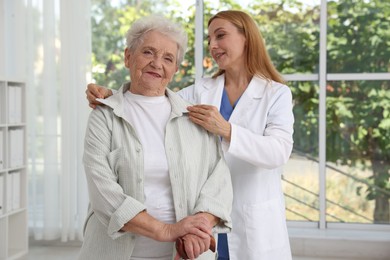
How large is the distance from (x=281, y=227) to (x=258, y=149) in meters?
0.39

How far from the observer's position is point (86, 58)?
4.98m

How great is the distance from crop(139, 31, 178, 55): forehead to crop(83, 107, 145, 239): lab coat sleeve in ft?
0.80

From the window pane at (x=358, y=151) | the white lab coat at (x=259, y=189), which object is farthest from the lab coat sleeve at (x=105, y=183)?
the window pane at (x=358, y=151)

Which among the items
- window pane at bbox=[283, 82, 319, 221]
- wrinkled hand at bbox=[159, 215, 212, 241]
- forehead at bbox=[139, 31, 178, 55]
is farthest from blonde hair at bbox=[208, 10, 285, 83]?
window pane at bbox=[283, 82, 319, 221]

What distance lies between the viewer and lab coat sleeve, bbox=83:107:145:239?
1576 millimetres

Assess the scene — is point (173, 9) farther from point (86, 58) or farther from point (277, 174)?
point (277, 174)

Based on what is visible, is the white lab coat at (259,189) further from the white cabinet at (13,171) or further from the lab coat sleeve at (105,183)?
the white cabinet at (13,171)

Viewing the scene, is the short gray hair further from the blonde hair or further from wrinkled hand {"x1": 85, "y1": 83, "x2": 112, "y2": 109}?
the blonde hair

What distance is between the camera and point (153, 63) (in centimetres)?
174

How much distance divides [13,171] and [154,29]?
10.2 feet

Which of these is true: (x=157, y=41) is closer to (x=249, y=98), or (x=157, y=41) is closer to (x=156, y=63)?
(x=156, y=63)

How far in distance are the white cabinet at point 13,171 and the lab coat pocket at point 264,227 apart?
8.40ft

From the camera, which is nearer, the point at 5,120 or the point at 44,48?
the point at 5,120

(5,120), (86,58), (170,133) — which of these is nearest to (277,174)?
(170,133)
